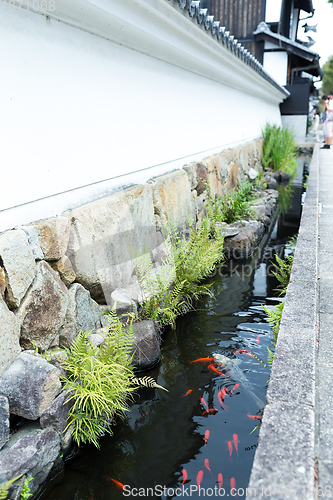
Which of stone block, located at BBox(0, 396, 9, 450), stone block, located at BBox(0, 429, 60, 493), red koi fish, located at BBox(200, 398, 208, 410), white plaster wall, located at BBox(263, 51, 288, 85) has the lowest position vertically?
red koi fish, located at BBox(200, 398, 208, 410)

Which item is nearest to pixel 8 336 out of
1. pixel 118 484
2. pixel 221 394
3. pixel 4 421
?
pixel 4 421

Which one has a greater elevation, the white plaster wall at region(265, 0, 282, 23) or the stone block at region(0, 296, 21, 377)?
the white plaster wall at region(265, 0, 282, 23)

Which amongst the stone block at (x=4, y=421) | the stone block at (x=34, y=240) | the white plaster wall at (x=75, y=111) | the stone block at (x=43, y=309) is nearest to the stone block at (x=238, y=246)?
the white plaster wall at (x=75, y=111)

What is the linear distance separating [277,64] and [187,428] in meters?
17.0

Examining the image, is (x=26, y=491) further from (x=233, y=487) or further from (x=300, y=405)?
(x=300, y=405)

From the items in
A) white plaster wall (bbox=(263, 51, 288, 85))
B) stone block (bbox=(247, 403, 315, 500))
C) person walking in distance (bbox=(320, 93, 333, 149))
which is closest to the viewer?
stone block (bbox=(247, 403, 315, 500))

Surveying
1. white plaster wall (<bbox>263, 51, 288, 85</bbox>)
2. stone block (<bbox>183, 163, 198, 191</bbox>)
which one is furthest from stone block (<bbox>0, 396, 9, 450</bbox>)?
white plaster wall (<bbox>263, 51, 288, 85</bbox>)

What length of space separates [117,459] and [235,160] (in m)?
6.82

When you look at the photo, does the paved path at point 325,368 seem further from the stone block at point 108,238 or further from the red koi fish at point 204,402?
the stone block at point 108,238

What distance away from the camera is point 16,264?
2049 millimetres

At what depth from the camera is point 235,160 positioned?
26.3 feet

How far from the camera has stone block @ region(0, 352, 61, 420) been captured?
6.40 ft

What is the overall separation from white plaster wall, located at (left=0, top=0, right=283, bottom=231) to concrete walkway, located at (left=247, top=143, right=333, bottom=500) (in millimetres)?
1684

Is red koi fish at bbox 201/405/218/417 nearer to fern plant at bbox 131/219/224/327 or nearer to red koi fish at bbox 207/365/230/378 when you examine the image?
red koi fish at bbox 207/365/230/378
